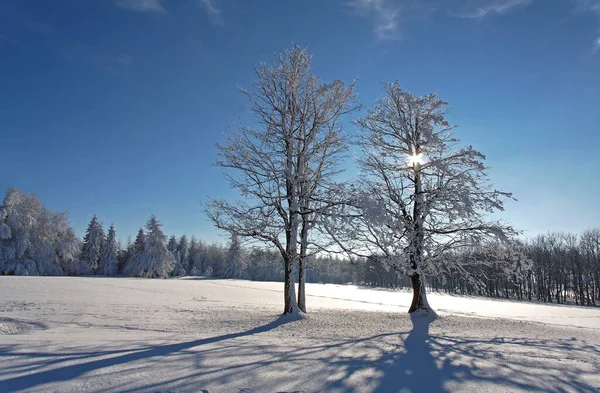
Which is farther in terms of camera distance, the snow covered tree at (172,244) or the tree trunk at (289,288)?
the snow covered tree at (172,244)

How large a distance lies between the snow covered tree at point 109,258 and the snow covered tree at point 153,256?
4.48m

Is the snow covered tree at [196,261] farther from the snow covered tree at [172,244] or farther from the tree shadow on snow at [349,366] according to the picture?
the tree shadow on snow at [349,366]

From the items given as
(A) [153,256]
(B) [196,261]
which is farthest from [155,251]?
(B) [196,261]

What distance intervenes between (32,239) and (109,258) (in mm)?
15606

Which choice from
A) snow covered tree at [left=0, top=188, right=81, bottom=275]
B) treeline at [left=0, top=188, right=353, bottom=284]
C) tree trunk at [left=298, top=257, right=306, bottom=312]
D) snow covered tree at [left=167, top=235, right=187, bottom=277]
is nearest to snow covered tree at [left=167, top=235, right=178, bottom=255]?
snow covered tree at [left=167, top=235, right=187, bottom=277]

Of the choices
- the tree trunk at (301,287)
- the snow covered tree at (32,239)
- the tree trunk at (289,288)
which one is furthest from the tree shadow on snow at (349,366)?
the snow covered tree at (32,239)

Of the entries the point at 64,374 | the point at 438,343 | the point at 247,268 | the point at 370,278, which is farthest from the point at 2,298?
the point at 370,278

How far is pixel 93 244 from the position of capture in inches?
2069

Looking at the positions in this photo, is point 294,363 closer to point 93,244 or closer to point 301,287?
point 301,287

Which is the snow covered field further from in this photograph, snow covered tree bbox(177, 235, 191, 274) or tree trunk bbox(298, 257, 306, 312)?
snow covered tree bbox(177, 235, 191, 274)

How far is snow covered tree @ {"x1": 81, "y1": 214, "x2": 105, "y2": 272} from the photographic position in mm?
52094

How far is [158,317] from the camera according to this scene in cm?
1138

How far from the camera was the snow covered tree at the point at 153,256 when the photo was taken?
49938 mm

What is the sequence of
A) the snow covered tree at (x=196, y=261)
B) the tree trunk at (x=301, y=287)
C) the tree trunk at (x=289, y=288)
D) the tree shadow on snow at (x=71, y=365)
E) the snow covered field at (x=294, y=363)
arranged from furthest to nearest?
the snow covered tree at (x=196, y=261)
the tree trunk at (x=301, y=287)
the tree trunk at (x=289, y=288)
the snow covered field at (x=294, y=363)
the tree shadow on snow at (x=71, y=365)
